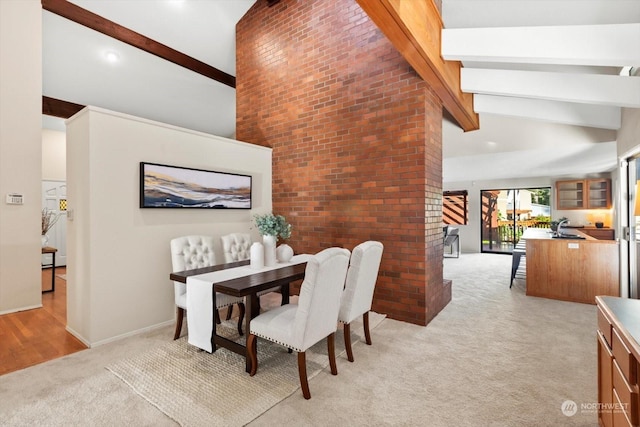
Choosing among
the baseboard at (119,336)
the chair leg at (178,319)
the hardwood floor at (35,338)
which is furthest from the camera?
the chair leg at (178,319)

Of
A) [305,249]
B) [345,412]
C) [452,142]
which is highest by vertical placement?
[452,142]

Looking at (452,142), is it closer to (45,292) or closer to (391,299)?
(391,299)

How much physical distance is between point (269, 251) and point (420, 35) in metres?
2.26

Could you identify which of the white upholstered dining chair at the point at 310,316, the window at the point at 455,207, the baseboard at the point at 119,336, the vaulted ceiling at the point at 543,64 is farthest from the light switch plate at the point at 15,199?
the window at the point at 455,207

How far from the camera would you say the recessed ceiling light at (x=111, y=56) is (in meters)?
4.93

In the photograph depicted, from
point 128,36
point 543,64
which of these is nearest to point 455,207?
point 543,64

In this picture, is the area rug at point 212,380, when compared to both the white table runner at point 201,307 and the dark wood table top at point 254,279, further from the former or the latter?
the dark wood table top at point 254,279

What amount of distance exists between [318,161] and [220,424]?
10.1 ft

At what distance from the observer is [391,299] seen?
3.55 metres

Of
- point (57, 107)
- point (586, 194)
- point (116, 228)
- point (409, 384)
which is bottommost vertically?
point (409, 384)

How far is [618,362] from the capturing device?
4.34 ft

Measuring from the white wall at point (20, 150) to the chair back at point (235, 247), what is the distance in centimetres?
261

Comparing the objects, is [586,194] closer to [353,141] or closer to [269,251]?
[353,141]

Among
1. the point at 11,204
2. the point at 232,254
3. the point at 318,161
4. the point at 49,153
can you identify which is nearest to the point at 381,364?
the point at 232,254
